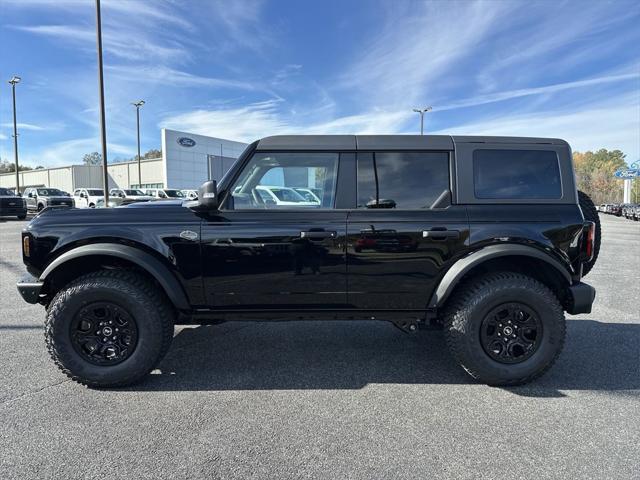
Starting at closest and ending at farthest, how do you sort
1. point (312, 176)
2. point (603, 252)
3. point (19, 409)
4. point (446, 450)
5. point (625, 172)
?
1. point (446, 450)
2. point (19, 409)
3. point (312, 176)
4. point (603, 252)
5. point (625, 172)

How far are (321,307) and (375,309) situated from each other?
1.40ft

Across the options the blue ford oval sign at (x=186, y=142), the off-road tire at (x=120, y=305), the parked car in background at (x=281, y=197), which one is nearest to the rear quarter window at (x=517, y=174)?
the parked car in background at (x=281, y=197)

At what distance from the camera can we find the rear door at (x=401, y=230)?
308 cm

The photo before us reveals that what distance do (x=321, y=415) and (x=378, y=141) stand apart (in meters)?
2.10

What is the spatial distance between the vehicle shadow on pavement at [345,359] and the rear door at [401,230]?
66 cm

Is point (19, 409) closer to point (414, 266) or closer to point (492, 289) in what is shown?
point (414, 266)

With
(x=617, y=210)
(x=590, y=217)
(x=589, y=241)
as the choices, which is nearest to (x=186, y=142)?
(x=590, y=217)

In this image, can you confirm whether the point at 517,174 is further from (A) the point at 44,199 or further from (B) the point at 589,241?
(A) the point at 44,199

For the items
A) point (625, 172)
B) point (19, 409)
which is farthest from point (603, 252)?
point (625, 172)

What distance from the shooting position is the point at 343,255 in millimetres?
3076

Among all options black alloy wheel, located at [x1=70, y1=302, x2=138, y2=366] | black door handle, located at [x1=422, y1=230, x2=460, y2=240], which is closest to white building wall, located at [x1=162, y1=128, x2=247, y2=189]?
black alloy wheel, located at [x1=70, y1=302, x2=138, y2=366]

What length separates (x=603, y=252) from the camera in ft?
35.7

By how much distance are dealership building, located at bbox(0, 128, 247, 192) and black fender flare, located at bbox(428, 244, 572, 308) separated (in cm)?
3007

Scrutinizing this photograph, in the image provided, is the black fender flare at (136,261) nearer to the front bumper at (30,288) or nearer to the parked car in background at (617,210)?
the front bumper at (30,288)
